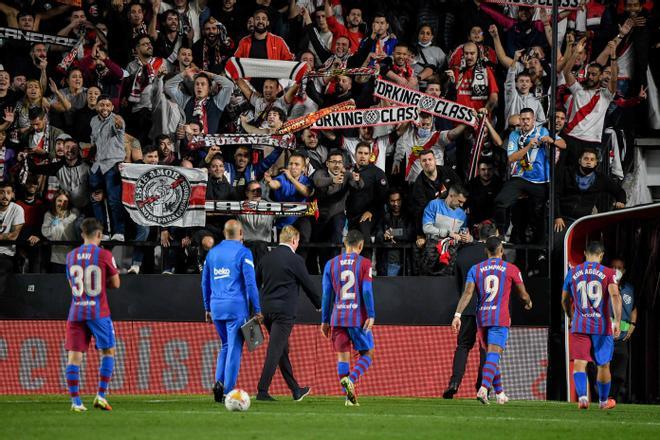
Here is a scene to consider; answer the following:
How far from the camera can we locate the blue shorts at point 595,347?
12.1 meters

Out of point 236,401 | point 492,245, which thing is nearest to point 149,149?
point 492,245

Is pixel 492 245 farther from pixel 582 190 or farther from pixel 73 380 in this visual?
pixel 73 380

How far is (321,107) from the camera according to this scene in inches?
690

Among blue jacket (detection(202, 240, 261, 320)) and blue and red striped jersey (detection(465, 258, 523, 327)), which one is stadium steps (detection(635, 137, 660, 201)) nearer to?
blue and red striped jersey (detection(465, 258, 523, 327))

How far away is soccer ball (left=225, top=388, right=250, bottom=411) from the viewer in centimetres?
1015

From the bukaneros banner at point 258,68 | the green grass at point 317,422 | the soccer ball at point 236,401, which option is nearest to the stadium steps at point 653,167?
the bukaneros banner at point 258,68

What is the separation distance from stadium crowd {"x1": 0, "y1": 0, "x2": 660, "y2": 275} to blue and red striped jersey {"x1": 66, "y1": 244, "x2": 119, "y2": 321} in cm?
515

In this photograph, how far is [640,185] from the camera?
1864 centimetres

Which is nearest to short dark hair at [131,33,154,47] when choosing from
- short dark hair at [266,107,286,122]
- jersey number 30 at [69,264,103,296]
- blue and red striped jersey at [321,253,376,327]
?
short dark hair at [266,107,286,122]

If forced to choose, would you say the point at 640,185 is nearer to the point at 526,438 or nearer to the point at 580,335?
the point at 580,335

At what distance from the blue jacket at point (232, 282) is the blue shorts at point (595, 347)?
3.57 meters

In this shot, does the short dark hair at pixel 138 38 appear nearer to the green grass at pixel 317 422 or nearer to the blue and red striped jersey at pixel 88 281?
the green grass at pixel 317 422

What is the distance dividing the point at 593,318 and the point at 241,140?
6.32 meters

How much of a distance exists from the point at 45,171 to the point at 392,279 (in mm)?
5366
